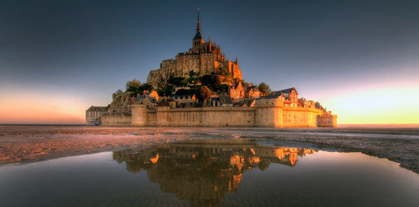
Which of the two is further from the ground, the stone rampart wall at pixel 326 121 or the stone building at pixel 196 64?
the stone building at pixel 196 64

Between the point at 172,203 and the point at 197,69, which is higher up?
the point at 197,69

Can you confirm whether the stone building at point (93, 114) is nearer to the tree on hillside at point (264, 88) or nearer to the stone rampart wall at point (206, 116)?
the stone rampart wall at point (206, 116)

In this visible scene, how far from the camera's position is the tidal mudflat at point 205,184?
4547 millimetres

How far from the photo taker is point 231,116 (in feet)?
169

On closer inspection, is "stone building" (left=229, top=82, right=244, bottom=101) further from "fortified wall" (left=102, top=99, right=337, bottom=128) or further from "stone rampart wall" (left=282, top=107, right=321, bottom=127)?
"stone rampart wall" (left=282, top=107, right=321, bottom=127)

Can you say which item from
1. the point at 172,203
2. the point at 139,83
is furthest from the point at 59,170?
the point at 139,83

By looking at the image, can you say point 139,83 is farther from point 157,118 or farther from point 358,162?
point 358,162

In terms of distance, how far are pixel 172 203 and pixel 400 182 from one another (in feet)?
21.4

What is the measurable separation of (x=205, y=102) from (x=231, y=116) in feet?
28.3

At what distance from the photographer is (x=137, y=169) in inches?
294

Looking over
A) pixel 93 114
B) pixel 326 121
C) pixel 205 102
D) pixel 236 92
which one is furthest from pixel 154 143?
pixel 93 114

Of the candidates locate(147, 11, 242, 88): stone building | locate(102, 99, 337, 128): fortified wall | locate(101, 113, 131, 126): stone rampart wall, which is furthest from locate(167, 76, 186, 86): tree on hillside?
locate(102, 99, 337, 128): fortified wall

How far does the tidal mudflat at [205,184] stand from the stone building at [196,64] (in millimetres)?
78859

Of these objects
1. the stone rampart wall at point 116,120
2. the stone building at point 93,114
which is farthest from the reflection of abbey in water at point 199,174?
the stone building at point 93,114
